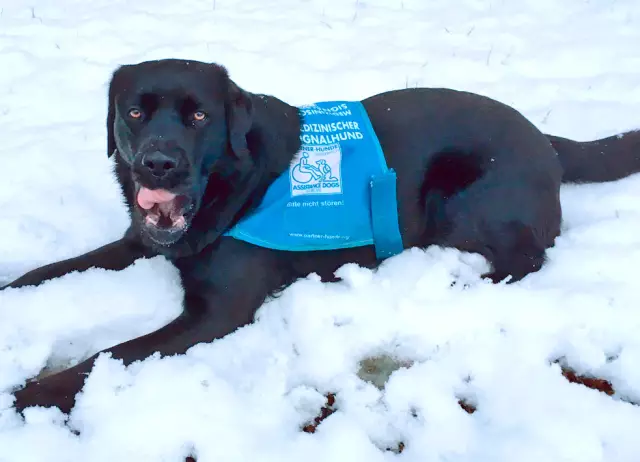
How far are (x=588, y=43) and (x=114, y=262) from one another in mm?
3707

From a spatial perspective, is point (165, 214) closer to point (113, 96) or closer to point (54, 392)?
point (113, 96)

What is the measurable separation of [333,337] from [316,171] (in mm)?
671

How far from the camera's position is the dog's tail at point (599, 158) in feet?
8.58

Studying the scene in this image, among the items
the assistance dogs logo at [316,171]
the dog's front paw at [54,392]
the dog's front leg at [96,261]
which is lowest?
the dog's front paw at [54,392]

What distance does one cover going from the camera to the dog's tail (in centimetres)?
262

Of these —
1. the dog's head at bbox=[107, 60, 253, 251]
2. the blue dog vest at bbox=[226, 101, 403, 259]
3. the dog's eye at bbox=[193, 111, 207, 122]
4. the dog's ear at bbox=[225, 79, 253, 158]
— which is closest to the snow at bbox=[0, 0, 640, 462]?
the blue dog vest at bbox=[226, 101, 403, 259]

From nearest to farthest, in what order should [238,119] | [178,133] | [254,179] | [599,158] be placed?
[178,133] < [238,119] < [254,179] < [599,158]

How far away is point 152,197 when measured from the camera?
2051 millimetres

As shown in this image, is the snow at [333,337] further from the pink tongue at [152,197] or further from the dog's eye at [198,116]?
the dog's eye at [198,116]

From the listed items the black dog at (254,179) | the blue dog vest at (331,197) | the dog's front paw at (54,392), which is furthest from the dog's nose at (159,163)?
the dog's front paw at (54,392)

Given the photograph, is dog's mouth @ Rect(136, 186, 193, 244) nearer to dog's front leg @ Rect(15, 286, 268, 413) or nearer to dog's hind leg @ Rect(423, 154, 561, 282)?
dog's front leg @ Rect(15, 286, 268, 413)

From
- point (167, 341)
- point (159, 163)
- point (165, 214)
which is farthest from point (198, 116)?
point (167, 341)

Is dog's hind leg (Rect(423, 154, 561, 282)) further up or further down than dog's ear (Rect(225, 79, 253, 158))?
further down

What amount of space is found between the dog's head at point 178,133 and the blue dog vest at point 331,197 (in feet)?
0.65
